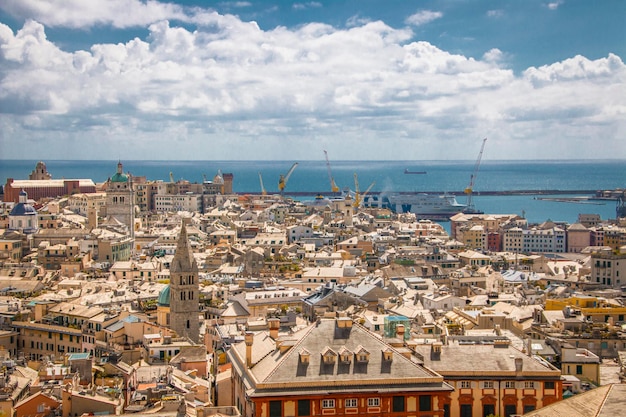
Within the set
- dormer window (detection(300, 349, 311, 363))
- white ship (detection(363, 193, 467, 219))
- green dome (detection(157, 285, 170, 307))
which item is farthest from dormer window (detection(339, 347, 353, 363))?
white ship (detection(363, 193, 467, 219))

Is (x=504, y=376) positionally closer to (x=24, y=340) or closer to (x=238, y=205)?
(x=24, y=340)

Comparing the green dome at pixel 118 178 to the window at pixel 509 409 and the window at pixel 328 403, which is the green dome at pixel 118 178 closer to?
the window at pixel 509 409

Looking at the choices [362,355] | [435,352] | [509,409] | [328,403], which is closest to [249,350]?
[328,403]

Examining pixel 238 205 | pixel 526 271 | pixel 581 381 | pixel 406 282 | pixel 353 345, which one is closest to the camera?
pixel 353 345

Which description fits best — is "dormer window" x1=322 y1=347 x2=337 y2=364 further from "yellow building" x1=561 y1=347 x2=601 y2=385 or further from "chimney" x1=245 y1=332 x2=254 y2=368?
"yellow building" x1=561 y1=347 x2=601 y2=385

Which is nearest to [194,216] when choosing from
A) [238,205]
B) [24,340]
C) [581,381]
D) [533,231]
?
[238,205]
